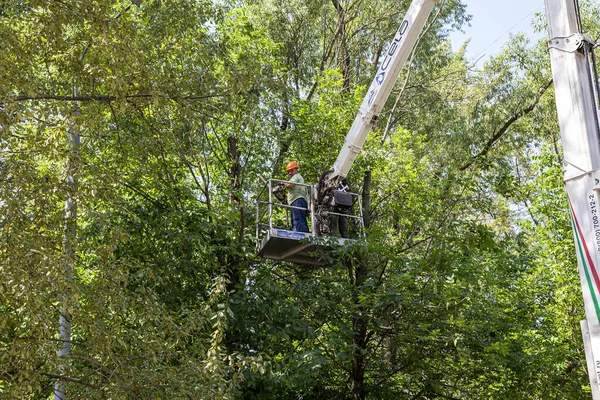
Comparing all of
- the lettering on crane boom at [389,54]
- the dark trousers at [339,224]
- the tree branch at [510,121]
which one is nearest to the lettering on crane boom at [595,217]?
the lettering on crane boom at [389,54]

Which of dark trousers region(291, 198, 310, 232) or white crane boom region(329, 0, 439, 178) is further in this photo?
dark trousers region(291, 198, 310, 232)

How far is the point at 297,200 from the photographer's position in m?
15.2

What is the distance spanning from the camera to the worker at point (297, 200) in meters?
15.0

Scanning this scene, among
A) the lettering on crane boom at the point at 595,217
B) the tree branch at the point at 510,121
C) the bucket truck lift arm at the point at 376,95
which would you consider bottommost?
the lettering on crane boom at the point at 595,217

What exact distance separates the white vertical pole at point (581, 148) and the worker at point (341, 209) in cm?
816

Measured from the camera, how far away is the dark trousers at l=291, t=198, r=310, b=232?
14.9 m

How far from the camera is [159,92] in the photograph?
9.24 meters

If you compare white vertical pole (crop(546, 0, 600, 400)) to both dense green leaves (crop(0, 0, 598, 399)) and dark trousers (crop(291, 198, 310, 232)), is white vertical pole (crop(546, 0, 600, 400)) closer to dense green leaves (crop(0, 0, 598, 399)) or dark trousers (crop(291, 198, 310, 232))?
dense green leaves (crop(0, 0, 598, 399))

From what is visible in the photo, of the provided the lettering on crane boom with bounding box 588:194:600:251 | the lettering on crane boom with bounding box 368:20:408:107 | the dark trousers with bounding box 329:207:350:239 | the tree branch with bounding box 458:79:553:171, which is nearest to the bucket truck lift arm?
the lettering on crane boom with bounding box 368:20:408:107

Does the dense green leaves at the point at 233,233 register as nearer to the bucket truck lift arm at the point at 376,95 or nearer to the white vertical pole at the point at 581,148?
the bucket truck lift arm at the point at 376,95

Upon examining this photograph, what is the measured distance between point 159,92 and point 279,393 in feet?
27.1

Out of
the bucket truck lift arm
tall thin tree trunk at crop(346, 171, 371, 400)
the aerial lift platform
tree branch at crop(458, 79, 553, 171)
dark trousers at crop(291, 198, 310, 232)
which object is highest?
tree branch at crop(458, 79, 553, 171)

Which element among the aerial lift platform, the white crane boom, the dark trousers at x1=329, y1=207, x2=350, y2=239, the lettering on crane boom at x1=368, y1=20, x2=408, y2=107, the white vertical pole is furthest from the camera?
the dark trousers at x1=329, y1=207, x2=350, y2=239

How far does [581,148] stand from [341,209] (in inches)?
359
